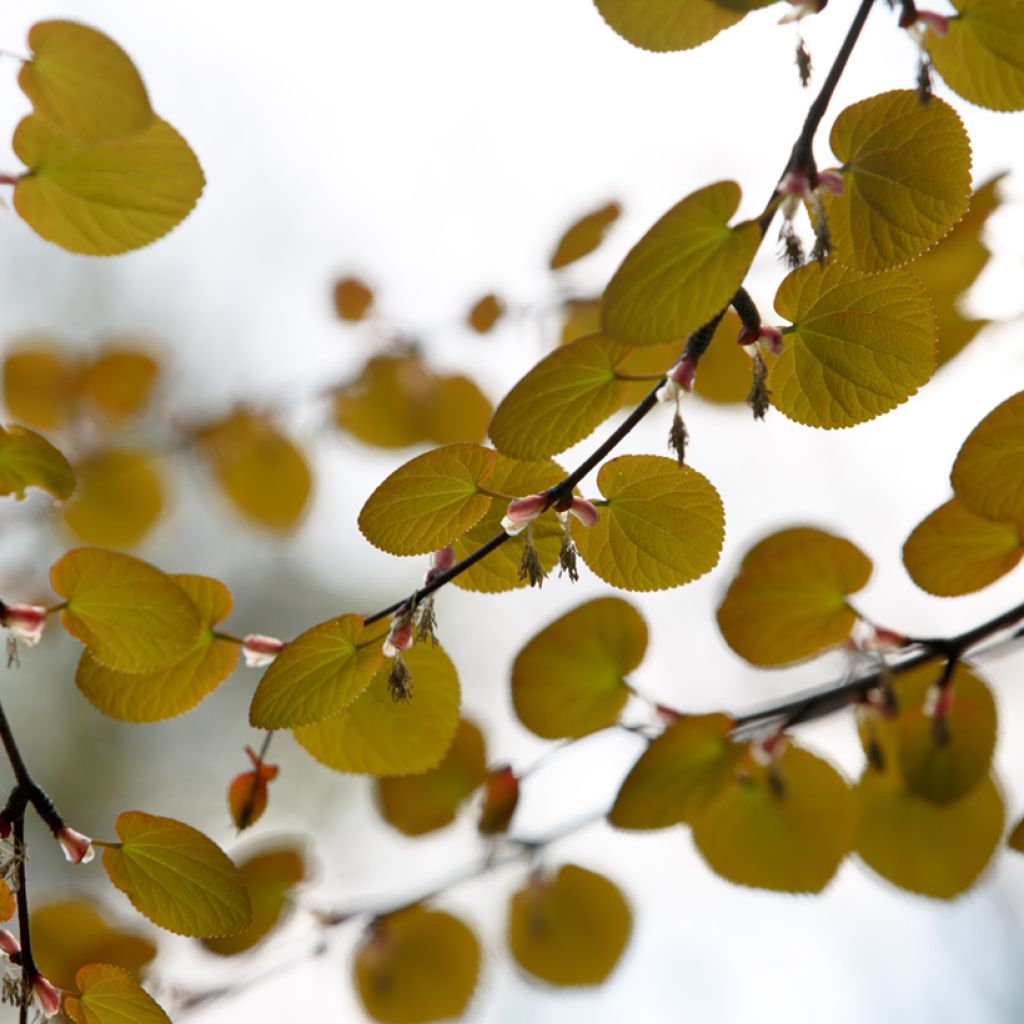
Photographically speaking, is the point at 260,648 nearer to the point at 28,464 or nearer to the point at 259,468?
the point at 28,464

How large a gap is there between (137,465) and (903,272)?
2.16 ft

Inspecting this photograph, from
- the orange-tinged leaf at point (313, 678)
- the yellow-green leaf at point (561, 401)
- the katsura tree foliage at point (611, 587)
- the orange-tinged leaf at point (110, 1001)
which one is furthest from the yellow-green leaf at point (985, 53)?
the orange-tinged leaf at point (110, 1001)

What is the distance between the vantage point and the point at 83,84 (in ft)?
0.95

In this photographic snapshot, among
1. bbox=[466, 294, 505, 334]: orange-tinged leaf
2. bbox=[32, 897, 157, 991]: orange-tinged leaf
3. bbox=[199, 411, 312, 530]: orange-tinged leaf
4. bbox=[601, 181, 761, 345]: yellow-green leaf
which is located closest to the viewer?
bbox=[601, 181, 761, 345]: yellow-green leaf

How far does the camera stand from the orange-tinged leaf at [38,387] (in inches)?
29.8

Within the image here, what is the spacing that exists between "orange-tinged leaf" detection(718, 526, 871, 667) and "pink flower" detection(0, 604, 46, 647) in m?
0.23

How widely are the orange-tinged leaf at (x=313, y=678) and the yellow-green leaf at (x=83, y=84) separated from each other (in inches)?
5.8

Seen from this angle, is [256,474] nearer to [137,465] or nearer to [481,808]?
[137,465]

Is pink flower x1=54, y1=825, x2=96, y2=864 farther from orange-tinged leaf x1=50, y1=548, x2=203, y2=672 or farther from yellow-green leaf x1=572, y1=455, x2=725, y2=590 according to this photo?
yellow-green leaf x1=572, y1=455, x2=725, y2=590

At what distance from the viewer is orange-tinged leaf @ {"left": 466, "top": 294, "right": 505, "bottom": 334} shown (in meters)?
0.70

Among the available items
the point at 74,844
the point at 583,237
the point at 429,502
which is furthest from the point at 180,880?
the point at 583,237

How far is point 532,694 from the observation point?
16.4 inches

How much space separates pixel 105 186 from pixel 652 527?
0.19 m

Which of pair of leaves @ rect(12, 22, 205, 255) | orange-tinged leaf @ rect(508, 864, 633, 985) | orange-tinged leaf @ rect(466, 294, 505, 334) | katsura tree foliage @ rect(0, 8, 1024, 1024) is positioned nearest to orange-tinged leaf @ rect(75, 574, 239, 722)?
katsura tree foliage @ rect(0, 8, 1024, 1024)
